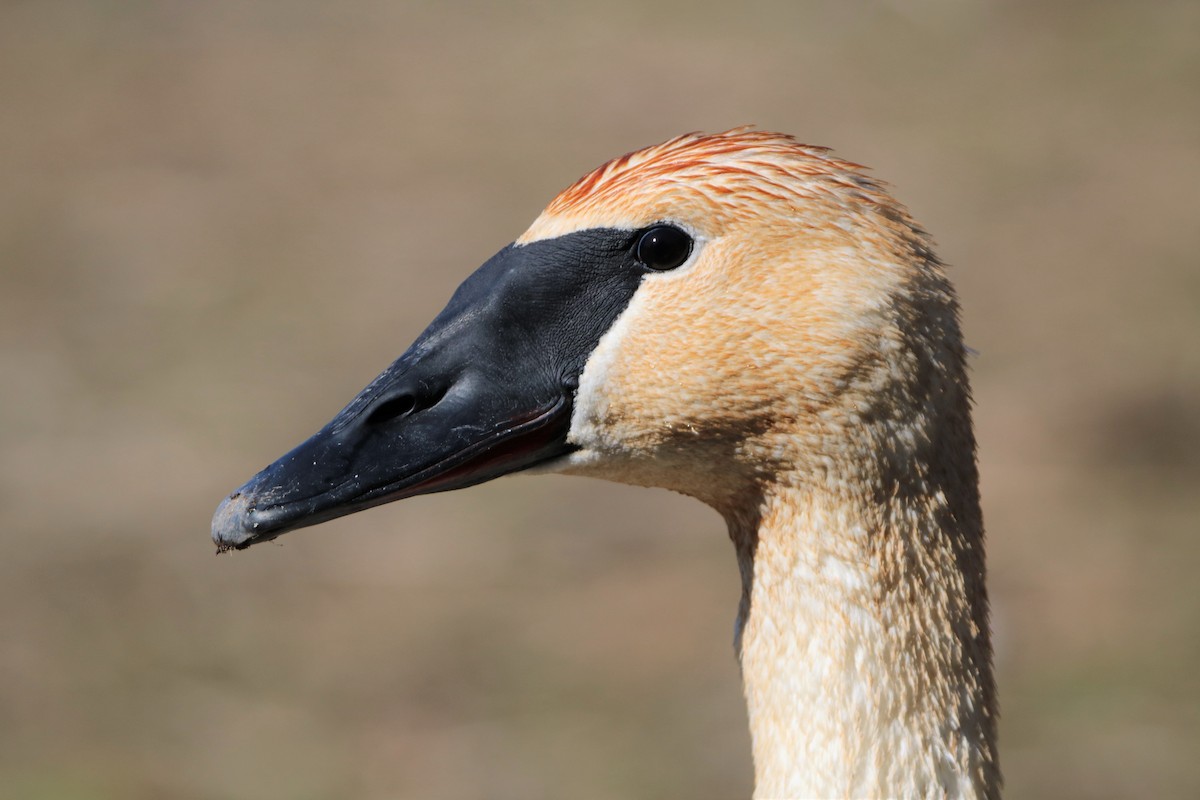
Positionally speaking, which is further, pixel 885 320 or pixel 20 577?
pixel 20 577

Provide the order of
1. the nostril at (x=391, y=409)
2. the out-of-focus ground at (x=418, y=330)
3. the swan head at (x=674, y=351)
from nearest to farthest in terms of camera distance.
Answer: the swan head at (x=674, y=351)
the nostril at (x=391, y=409)
the out-of-focus ground at (x=418, y=330)

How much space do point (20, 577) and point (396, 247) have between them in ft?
11.4

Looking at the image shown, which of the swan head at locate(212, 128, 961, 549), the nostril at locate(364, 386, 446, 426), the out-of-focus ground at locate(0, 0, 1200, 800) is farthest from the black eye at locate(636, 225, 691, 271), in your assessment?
the out-of-focus ground at locate(0, 0, 1200, 800)

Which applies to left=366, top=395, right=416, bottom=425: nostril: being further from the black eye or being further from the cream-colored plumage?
the black eye

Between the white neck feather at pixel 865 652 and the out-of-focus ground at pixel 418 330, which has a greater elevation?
the out-of-focus ground at pixel 418 330

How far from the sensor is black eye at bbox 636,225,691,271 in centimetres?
287

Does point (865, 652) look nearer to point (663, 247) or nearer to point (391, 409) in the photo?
point (663, 247)

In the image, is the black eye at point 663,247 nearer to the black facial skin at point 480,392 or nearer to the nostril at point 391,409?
the black facial skin at point 480,392

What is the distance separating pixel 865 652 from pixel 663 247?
945mm

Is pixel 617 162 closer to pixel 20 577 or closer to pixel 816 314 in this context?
pixel 816 314

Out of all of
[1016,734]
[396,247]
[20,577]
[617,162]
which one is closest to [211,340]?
[396,247]

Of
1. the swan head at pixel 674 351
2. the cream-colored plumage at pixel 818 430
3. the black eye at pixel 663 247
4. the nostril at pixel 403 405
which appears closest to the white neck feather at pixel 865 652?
the cream-colored plumage at pixel 818 430

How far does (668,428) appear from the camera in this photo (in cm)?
289

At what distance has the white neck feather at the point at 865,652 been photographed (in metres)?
2.85
